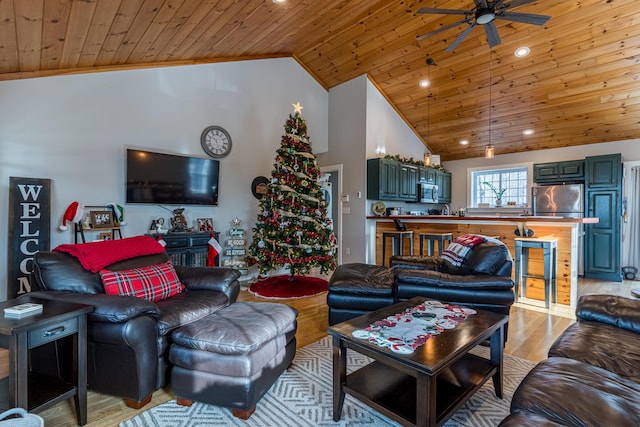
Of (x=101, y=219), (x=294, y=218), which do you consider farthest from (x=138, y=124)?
(x=294, y=218)

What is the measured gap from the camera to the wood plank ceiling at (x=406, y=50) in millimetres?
3064

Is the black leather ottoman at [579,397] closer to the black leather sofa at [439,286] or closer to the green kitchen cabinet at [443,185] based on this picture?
the black leather sofa at [439,286]

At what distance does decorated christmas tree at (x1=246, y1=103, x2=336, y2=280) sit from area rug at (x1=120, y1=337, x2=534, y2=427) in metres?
2.51

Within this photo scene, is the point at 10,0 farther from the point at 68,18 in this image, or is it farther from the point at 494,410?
the point at 494,410

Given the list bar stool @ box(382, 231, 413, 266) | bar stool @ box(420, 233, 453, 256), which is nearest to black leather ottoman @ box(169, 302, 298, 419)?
bar stool @ box(420, 233, 453, 256)

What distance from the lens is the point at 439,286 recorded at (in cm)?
276

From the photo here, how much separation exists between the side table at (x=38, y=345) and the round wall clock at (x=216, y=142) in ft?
11.4

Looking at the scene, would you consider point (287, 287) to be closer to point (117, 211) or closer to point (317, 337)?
point (317, 337)

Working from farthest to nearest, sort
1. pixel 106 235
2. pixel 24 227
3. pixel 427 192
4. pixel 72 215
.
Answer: pixel 427 192 → pixel 106 235 → pixel 72 215 → pixel 24 227

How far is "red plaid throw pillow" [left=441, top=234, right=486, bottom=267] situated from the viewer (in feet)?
10.2

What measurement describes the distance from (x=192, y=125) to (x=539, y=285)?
5267mm

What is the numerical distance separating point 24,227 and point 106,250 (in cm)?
185

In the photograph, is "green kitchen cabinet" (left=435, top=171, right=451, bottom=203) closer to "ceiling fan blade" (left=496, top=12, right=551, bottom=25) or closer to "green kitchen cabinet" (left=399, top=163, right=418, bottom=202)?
"green kitchen cabinet" (left=399, top=163, right=418, bottom=202)

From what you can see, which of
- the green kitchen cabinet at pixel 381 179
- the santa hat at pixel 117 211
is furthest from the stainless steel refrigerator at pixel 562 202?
the santa hat at pixel 117 211
